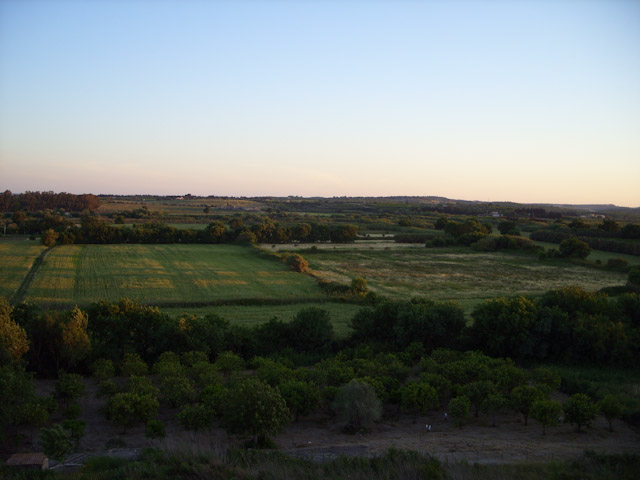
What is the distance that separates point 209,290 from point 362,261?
27.3 meters

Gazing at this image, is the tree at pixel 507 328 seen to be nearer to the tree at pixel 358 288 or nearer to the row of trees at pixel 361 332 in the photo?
A: the row of trees at pixel 361 332

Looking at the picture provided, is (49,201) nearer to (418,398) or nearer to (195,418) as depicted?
(195,418)

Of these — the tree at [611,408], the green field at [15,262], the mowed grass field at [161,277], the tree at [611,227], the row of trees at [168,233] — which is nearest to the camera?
the tree at [611,408]

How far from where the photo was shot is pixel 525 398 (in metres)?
18.1

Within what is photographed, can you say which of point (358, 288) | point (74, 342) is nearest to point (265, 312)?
point (358, 288)

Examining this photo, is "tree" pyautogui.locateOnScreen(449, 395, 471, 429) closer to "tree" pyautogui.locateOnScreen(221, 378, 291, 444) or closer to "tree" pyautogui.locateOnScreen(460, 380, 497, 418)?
"tree" pyautogui.locateOnScreen(460, 380, 497, 418)

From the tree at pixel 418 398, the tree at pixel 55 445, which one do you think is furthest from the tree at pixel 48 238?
the tree at pixel 418 398

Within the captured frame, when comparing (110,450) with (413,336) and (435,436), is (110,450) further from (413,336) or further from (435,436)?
(413,336)

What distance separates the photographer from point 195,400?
19172mm

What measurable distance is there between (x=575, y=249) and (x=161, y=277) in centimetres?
5324

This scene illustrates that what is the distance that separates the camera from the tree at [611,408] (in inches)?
685

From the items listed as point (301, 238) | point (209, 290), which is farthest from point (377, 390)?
point (301, 238)

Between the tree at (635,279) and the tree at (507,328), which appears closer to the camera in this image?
the tree at (507,328)

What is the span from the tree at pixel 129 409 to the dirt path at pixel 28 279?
23244 mm
